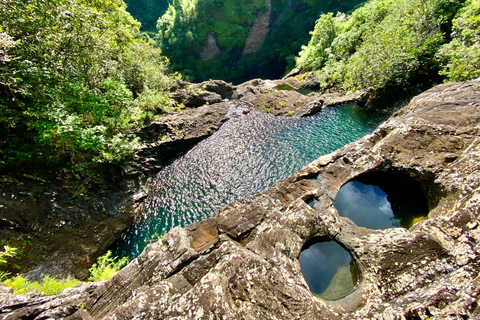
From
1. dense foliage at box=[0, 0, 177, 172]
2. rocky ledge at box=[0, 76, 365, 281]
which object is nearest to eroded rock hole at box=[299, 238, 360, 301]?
rocky ledge at box=[0, 76, 365, 281]

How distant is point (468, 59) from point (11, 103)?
96.1ft

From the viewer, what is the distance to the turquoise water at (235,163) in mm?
13539

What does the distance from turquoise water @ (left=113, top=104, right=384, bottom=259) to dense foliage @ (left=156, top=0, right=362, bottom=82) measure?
39781 millimetres

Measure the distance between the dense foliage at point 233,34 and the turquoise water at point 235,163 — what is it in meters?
39.8

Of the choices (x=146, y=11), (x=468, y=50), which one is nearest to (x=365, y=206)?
(x=468, y=50)

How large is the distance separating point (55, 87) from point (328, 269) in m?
17.0

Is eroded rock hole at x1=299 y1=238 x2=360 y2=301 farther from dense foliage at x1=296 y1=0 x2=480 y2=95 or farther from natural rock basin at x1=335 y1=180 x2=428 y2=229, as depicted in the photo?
dense foliage at x1=296 y1=0 x2=480 y2=95

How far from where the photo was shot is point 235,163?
17406 mm

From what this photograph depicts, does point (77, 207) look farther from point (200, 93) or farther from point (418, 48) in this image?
point (418, 48)

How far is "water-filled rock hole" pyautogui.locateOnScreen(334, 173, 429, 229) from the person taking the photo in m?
8.83

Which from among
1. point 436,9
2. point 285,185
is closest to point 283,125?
point 285,185

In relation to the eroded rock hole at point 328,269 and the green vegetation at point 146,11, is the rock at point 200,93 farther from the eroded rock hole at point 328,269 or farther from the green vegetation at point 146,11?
the green vegetation at point 146,11

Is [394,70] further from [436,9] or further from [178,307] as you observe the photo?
[178,307]

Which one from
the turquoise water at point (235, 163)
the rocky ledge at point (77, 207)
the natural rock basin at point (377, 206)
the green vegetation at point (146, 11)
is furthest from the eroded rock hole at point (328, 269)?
the green vegetation at point (146, 11)
